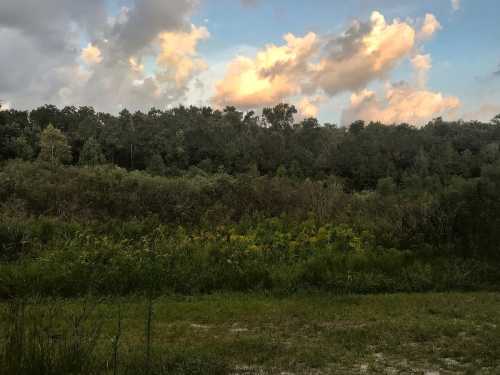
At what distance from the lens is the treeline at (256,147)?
45938 millimetres

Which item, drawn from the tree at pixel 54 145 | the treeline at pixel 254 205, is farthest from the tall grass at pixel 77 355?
the tree at pixel 54 145

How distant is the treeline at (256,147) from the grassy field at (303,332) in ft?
107

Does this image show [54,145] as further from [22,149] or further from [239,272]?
[239,272]

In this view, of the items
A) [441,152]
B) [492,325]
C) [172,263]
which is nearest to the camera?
[492,325]

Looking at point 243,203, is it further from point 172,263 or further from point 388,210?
point 172,263

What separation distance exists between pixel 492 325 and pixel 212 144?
48117 millimetres

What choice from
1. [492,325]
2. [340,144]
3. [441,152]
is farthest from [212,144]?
[492,325]

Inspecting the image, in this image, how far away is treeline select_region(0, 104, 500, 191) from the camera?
4594 cm

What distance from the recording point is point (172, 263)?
10289mm

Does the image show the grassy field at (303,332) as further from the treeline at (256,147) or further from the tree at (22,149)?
the tree at (22,149)

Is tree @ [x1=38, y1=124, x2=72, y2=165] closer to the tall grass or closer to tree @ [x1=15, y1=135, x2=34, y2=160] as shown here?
tree @ [x1=15, y1=135, x2=34, y2=160]

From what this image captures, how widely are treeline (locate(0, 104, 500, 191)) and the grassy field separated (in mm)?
32507

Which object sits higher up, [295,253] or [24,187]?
[24,187]

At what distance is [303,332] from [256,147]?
1930 inches
